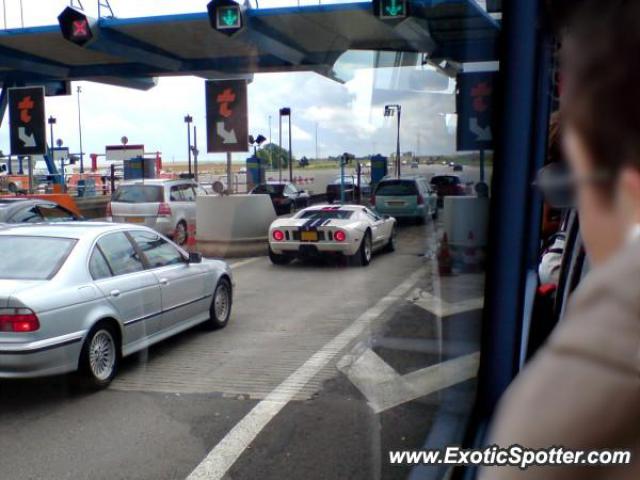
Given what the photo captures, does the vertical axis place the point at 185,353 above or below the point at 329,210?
below

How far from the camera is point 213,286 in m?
6.14

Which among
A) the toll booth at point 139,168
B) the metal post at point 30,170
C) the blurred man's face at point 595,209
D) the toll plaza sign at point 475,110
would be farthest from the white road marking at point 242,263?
the blurred man's face at point 595,209

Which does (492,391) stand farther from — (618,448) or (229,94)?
(618,448)

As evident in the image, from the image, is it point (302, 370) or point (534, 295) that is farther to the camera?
point (302, 370)

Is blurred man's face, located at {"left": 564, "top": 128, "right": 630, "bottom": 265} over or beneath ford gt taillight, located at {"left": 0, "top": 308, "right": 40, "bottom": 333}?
over

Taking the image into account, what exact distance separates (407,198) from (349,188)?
40cm

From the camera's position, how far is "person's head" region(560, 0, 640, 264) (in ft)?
2.44

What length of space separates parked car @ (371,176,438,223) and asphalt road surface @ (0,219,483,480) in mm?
143

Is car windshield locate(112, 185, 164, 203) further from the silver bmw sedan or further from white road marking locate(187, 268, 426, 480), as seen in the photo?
white road marking locate(187, 268, 426, 480)

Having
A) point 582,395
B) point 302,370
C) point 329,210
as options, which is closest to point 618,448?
point 582,395

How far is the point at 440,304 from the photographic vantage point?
14.8 feet

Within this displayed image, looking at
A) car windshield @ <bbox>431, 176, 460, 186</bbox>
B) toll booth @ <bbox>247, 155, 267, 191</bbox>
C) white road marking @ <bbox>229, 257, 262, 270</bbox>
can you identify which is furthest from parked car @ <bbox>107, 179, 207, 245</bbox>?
car windshield @ <bbox>431, 176, 460, 186</bbox>

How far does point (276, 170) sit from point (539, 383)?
3.50 meters

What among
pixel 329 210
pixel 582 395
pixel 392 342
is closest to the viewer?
pixel 582 395
